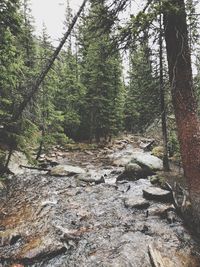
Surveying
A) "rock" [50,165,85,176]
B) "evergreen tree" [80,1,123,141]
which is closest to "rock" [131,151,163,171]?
"rock" [50,165,85,176]

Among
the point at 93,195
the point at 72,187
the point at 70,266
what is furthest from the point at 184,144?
the point at 72,187

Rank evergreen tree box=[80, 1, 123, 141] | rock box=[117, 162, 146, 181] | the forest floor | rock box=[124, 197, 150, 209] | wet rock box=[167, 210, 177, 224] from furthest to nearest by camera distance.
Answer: evergreen tree box=[80, 1, 123, 141] → rock box=[117, 162, 146, 181] → rock box=[124, 197, 150, 209] → wet rock box=[167, 210, 177, 224] → the forest floor

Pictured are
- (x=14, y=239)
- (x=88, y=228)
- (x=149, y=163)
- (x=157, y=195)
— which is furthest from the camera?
(x=149, y=163)

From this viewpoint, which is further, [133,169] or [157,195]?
[133,169]

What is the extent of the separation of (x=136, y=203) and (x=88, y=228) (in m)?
2.40

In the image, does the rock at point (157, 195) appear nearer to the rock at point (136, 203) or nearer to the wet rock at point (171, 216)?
the rock at point (136, 203)

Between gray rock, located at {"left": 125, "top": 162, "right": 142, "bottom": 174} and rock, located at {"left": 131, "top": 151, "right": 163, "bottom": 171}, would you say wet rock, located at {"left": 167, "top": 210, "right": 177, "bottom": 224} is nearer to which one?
gray rock, located at {"left": 125, "top": 162, "right": 142, "bottom": 174}

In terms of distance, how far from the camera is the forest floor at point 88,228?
20.5 ft

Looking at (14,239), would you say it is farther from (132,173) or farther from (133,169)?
(133,169)

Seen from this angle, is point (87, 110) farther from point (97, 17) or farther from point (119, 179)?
point (97, 17)

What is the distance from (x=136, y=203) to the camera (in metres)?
9.71

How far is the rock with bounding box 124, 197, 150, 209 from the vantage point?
9.57 meters

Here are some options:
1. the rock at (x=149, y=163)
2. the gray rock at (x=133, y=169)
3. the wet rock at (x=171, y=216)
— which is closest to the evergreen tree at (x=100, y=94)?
the rock at (x=149, y=163)

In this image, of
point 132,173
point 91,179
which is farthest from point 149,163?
point 91,179
